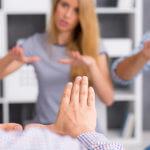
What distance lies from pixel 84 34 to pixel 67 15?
0.14 meters

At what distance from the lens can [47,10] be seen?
2.50 meters

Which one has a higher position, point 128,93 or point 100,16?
point 100,16

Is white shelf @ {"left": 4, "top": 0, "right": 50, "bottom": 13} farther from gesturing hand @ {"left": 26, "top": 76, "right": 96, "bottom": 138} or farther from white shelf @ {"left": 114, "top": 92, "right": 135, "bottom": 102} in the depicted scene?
gesturing hand @ {"left": 26, "top": 76, "right": 96, "bottom": 138}

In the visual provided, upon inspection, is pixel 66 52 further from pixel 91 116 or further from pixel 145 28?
pixel 145 28

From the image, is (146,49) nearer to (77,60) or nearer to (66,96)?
(77,60)

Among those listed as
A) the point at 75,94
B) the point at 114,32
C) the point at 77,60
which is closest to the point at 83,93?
the point at 75,94

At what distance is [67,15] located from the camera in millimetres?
1574

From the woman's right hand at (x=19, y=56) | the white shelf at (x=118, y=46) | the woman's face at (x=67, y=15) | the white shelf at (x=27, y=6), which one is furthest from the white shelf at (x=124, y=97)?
the woman's right hand at (x=19, y=56)

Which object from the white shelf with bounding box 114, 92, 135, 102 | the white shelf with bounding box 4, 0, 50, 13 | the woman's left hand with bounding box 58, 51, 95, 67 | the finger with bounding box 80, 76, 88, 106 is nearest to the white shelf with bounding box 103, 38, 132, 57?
the white shelf with bounding box 114, 92, 135, 102

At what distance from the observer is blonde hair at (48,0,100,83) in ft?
5.20

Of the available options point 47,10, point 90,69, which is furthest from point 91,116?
point 47,10

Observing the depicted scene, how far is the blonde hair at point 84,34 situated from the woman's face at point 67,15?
4 cm

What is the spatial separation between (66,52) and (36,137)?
47.6 inches

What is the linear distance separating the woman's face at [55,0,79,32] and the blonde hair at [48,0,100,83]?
0.04 metres
